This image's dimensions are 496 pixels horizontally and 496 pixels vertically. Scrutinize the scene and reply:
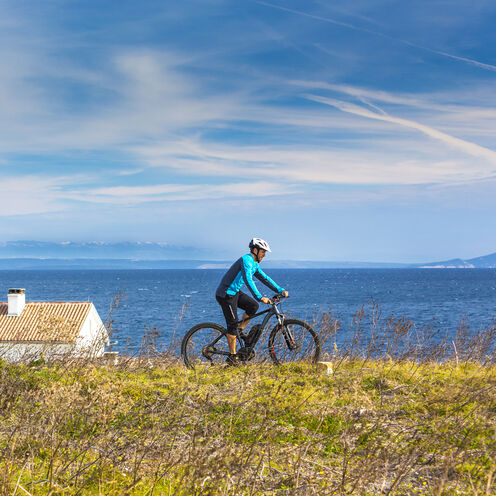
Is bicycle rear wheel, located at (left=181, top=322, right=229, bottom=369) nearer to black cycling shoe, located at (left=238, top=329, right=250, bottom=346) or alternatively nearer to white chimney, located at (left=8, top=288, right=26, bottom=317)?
black cycling shoe, located at (left=238, top=329, right=250, bottom=346)

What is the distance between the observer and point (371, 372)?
820cm

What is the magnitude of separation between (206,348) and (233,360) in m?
0.60

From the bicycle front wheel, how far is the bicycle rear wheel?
0.92m

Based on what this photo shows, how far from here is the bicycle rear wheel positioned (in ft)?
30.2

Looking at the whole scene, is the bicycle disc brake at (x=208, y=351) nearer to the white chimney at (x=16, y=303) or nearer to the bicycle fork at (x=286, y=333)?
the bicycle fork at (x=286, y=333)

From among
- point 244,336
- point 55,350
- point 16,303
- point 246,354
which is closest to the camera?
point 55,350

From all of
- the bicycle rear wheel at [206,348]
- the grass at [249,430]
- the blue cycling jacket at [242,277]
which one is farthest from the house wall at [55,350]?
the blue cycling jacket at [242,277]

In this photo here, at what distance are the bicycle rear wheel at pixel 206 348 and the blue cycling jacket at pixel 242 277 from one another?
0.71 meters

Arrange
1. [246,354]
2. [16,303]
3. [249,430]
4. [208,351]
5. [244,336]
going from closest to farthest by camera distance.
Result: [249,430] < [246,354] < [244,336] < [208,351] < [16,303]

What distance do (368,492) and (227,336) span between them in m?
5.20

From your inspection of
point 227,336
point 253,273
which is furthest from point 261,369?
point 253,273

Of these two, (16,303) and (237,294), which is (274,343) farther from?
(16,303)

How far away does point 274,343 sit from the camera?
9.15m

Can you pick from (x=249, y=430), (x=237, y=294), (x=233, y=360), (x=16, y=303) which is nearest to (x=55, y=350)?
(x=233, y=360)
